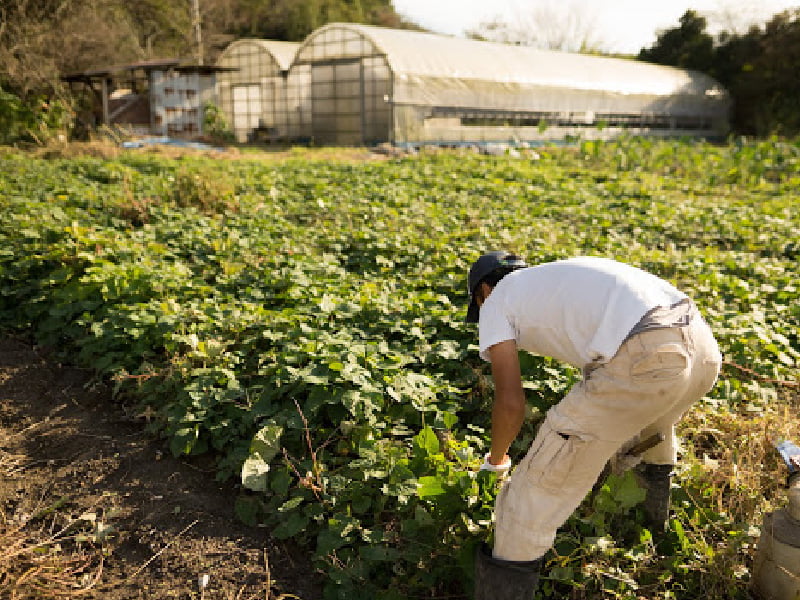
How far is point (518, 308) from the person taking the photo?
2166 mm

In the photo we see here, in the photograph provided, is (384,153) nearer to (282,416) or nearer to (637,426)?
(282,416)

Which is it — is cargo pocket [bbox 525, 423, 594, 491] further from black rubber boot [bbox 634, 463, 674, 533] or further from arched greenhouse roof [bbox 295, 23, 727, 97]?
arched greenhouse roof [bbox 295, 23, 727, 97]

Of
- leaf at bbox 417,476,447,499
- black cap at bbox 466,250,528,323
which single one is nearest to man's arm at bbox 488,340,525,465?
black cap at bbox 466,250,528,323

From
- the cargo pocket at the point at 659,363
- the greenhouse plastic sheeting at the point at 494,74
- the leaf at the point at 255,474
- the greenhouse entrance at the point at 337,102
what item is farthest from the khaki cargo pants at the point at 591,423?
the greenhouse entrance at the point at 337,102

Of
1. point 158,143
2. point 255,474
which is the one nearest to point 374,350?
point 255,474

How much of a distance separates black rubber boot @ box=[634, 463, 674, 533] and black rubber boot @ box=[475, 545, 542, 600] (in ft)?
2.47

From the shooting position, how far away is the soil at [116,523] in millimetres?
2439

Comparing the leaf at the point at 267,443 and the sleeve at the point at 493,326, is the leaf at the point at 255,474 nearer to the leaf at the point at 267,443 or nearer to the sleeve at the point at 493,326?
the leaf at the point at 267,443

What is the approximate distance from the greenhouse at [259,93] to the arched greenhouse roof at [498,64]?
1596 millimetres

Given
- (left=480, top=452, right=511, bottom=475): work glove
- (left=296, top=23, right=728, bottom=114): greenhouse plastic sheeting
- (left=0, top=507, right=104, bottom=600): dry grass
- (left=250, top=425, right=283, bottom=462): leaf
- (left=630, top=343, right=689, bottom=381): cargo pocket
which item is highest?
(left=296, top=23, right=728, bottom=114): greenhouse plastic sheeting

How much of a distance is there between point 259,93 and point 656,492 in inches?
793

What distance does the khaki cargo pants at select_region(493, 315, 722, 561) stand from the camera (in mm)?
1980

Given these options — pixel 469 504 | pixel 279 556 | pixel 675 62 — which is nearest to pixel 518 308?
pixel 469 504

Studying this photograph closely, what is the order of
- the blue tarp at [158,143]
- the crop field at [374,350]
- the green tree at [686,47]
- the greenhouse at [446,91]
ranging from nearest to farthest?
the crop field at [374,350], the blue tarp at [158,143], the greenhouse at [446,91], the green tree at [686,47]
